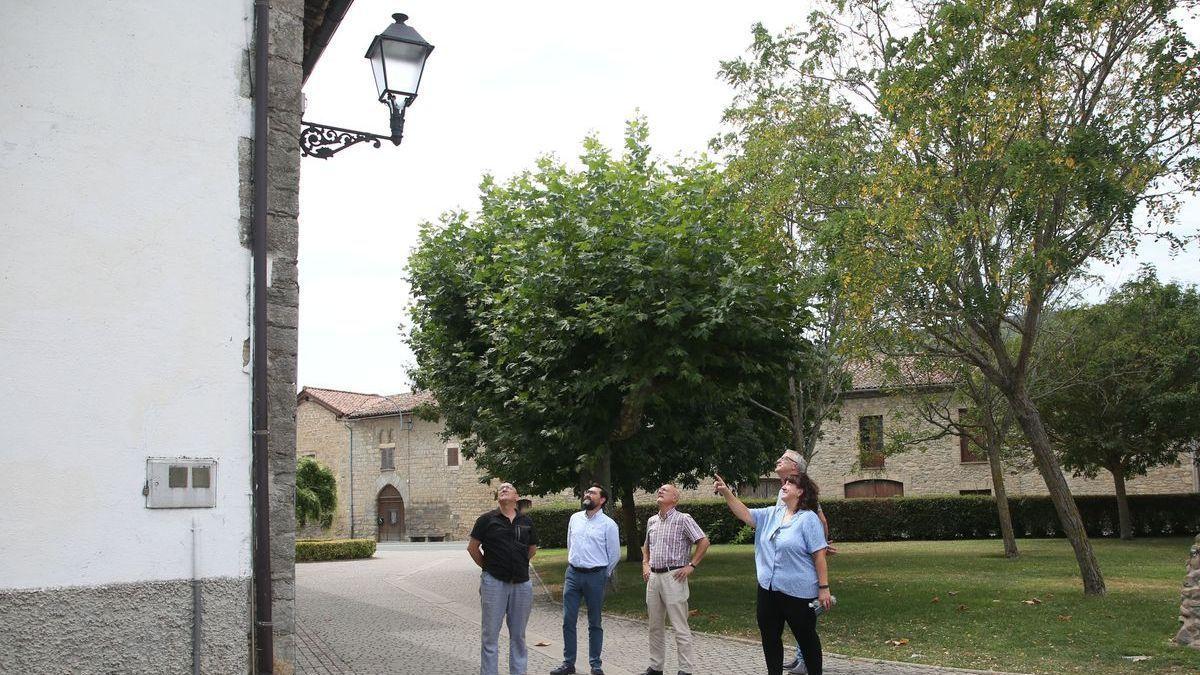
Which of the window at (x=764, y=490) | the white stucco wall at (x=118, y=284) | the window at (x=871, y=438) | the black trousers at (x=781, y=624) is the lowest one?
the window at (x=764, y=490)

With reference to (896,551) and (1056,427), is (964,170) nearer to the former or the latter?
(896,551)

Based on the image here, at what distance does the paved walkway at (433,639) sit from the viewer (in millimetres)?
9945

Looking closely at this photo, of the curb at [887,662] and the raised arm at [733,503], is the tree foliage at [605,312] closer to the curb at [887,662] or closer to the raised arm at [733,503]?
the curb at [887,662]

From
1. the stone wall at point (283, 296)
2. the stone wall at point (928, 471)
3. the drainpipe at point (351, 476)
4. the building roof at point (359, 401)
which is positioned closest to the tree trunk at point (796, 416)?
the stone wall at point (283, 296)

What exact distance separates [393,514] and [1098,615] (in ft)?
133

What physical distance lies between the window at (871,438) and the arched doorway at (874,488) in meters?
0.79

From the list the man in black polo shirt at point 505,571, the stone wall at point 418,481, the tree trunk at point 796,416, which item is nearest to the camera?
the man in black polo shirt at point 505,571

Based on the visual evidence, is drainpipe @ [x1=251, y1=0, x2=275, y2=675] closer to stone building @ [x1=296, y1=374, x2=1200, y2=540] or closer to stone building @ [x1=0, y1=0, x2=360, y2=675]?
stone building @ [x1=0, y1=0, x2=360, y2=675]

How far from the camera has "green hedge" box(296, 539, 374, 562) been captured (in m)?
30.4

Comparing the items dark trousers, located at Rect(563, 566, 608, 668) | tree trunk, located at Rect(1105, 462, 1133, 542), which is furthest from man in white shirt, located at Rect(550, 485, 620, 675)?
tree trunk, located at Rect(1105, 462, 1133, 542)

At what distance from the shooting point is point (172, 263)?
630cm

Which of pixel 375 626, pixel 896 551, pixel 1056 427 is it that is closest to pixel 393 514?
pixel 896 551

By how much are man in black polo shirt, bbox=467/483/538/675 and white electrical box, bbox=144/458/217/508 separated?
266 centimetres

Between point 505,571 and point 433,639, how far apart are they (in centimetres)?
459
